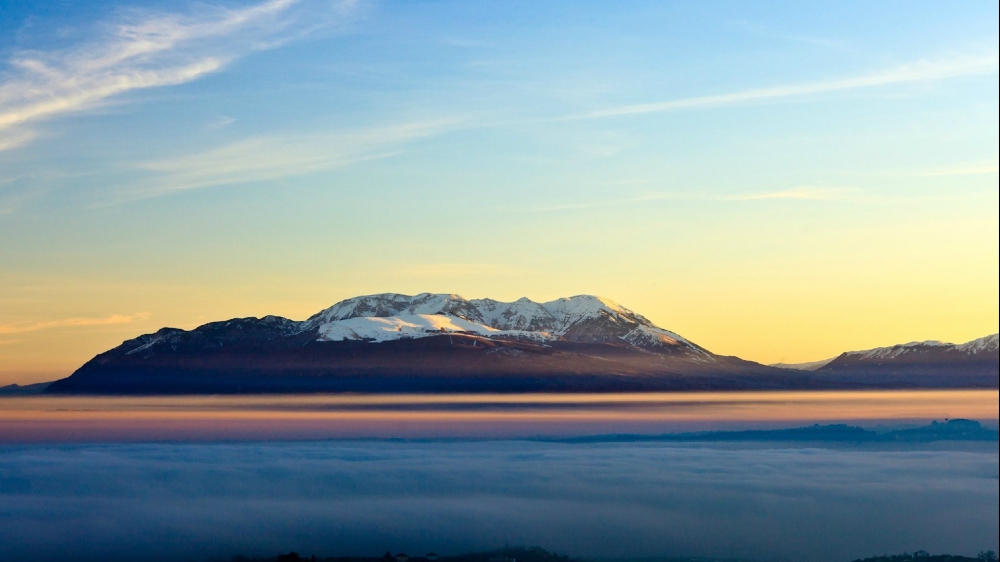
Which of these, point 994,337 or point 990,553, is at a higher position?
point 994,337

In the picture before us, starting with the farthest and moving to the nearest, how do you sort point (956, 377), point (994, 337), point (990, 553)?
point (956, 377) → point (990, 553) → point (994, 337)

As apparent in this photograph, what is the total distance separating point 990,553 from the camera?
17938 cm

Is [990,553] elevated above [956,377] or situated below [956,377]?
below

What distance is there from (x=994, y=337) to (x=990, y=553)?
14211cm

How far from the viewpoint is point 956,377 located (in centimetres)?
19175

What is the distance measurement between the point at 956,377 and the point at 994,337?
14642 cm

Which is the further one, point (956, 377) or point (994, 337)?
point (956, 377)

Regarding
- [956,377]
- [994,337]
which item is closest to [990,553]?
[956,377]

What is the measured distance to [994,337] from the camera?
5847 centimetres

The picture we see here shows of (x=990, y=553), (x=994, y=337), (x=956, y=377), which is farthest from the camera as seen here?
(x=956, y=377)

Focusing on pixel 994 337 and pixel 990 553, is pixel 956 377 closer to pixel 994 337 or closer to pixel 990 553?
pixel 990 553

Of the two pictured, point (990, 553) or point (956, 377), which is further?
point (956, 377)
